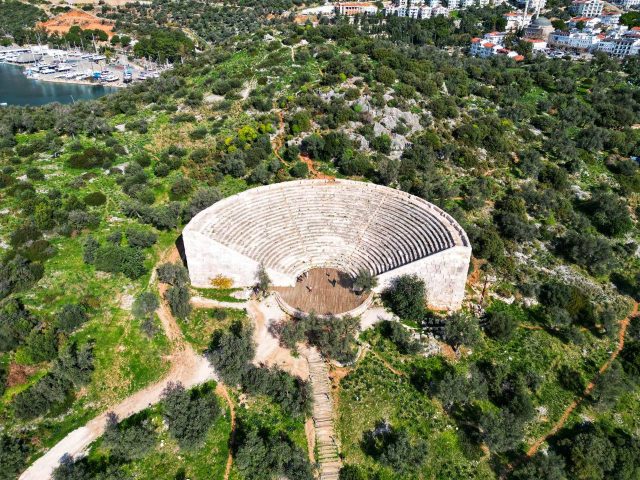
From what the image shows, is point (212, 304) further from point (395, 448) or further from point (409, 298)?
point (395, 448)

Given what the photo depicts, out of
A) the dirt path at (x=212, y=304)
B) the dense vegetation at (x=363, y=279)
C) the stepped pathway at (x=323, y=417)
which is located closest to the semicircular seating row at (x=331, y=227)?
the dirt path at (x=212, y=304)

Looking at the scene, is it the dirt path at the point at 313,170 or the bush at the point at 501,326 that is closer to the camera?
the bush at the point at 501,326

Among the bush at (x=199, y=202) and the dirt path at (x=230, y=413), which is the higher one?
the bush at (x=199, y=202)

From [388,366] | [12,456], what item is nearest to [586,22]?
[388,366]

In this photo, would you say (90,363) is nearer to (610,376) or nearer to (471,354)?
(471,354)

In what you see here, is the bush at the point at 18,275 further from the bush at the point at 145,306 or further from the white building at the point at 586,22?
the white building at the point at 586,22

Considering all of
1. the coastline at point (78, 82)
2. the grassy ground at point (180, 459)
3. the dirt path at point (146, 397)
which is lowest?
the coastline at point (78, 82)

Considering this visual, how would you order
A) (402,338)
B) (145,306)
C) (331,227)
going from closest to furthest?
(402,338) < (145,306) < (331,227)

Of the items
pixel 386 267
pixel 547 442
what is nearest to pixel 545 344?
pixel 547 442
